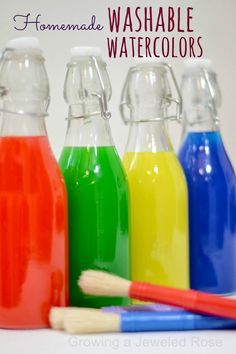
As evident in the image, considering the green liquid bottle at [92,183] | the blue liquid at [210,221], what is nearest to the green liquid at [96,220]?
the green liquid bottle at [92,183]

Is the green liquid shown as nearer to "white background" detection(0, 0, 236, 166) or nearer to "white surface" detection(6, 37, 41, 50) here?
"white surface" detection(6, 37, 41, 50)

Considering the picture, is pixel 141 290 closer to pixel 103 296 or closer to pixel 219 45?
pixel 103 296

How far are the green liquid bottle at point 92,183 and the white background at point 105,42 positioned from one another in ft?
0.96

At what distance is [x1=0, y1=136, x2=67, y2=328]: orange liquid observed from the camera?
440 mm

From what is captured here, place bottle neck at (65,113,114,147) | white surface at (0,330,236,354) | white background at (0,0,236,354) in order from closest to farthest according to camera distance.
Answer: white surface at (0,330,236,354), bottle neck at (65,113,114,147), white background at (0,0,236,354)

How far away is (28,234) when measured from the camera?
440 millimetres

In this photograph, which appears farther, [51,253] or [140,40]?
[140,40]

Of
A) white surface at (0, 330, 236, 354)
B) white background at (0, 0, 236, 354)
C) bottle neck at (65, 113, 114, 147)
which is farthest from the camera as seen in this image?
white background at (0, 0, 236, 354)

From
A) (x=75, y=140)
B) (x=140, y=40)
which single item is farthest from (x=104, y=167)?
(x=140, y=40)

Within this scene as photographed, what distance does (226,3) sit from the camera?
32.6 inches

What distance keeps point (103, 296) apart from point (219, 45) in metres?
0.47

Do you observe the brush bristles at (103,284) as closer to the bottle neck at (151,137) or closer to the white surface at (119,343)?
the white surface at (119,343)

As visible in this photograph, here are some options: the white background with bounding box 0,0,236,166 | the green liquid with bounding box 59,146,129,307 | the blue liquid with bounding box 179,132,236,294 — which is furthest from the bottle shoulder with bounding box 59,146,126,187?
the white background with bounding box 0,0,236,166

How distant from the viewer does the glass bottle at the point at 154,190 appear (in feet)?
1.75
